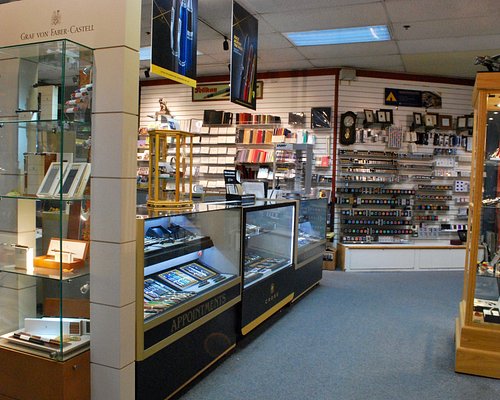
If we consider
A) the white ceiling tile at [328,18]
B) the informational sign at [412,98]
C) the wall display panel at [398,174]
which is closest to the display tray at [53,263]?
the white ceiling tile at [328,18]

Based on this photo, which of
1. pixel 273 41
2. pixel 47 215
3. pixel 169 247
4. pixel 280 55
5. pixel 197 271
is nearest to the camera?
pixel 47 215

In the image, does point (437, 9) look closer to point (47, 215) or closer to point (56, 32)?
point (56, 32)

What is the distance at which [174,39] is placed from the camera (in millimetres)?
3855

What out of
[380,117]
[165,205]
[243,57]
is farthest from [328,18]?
[165,205]

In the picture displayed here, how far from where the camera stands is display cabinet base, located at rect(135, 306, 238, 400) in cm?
257

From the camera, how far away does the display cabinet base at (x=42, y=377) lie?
2260 mm

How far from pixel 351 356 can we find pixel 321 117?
5006 millimetres

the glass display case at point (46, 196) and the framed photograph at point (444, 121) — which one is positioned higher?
the framed photograph at point (444, 121)

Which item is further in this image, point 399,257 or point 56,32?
point 399,257

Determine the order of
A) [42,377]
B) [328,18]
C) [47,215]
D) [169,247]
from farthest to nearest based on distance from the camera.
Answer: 1. [328,18]
2. [169,247]
3. [47,215]
4. [42,377]

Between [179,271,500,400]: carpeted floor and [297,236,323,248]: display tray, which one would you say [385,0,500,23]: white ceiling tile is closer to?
[297,236,323,248]: display tray

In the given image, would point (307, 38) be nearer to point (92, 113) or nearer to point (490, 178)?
point (490, 178)

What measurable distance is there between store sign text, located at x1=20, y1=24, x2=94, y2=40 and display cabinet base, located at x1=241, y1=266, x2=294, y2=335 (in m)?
2.33

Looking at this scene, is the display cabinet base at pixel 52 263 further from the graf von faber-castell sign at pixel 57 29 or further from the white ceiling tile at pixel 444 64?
the white ceiling tile at pixel 444 64
